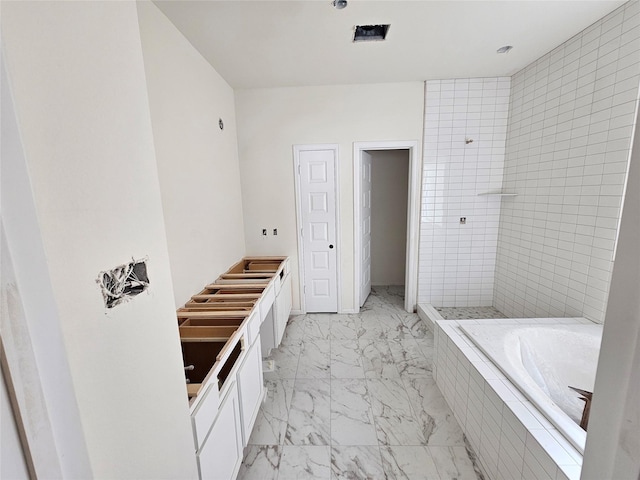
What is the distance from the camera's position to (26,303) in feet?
1.27

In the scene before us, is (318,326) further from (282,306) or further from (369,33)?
(369,33)

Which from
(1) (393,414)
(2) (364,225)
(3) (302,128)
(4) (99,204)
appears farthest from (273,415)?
(3) (302,128)

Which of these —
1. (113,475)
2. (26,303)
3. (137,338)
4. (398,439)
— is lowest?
(398,439)

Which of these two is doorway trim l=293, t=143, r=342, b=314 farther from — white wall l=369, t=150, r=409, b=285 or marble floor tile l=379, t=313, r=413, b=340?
white wall l=369, t=150, r=409, b=285

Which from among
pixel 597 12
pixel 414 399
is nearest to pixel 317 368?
pixel 414 399

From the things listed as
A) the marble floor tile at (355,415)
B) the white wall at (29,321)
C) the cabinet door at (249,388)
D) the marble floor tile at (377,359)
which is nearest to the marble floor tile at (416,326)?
the marble floor tile at (355,415)

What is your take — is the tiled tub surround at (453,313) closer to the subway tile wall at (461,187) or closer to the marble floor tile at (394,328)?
the subway tile wall at (461,187)

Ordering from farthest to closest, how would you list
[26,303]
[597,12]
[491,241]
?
[491,241] → [597,12] → [26,303]

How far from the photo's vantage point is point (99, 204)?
1.86ft

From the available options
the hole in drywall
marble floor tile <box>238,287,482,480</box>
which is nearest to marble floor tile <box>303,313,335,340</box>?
marble floor tile <box>238,287,482,480</box>

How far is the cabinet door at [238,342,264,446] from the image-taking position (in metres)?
1.47

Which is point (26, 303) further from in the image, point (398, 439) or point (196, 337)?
point (398, 439)

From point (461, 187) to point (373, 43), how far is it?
71.3 inches

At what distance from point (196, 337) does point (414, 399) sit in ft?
5.33
